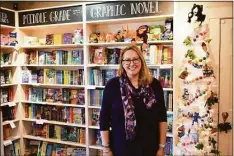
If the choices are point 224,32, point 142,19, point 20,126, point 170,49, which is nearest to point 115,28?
point 142,19

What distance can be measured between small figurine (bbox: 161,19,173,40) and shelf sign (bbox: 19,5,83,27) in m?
1.03

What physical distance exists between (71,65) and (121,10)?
0.94m

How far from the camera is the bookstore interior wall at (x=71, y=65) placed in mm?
2781

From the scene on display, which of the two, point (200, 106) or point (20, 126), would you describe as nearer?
point (200, 106)

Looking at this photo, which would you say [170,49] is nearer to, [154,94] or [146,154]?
[154,94]

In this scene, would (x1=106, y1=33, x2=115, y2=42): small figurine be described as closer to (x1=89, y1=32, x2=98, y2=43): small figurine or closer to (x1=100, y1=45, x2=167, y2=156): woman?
(x1=89, y1=32, x2=98, y2=43): small figurine

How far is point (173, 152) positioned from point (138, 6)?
1663mm

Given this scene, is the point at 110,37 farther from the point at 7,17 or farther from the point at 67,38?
the point at 7,17

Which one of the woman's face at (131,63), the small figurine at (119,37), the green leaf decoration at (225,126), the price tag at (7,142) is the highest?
the small figurine at (119,37)

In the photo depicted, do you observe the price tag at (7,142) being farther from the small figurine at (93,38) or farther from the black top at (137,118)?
the black top at (137,118)

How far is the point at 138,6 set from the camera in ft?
9.11

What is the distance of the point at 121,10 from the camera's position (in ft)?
9.33

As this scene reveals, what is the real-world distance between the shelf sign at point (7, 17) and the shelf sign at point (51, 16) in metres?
0.10

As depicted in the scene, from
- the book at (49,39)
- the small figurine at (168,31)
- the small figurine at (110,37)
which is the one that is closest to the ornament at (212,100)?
the small figurine at (168,31)
